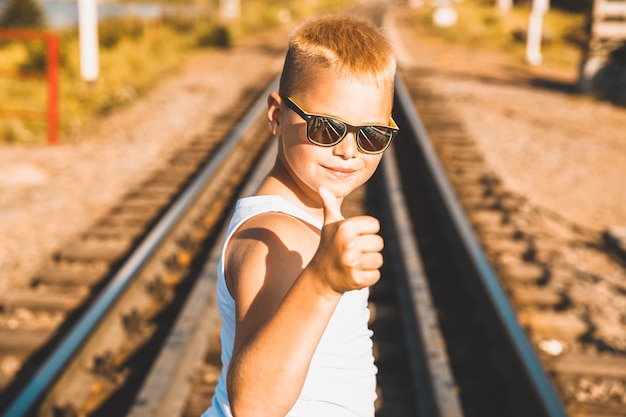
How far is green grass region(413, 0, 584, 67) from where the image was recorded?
21.3 meters

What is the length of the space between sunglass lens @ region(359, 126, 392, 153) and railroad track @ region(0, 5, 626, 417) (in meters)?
2.12

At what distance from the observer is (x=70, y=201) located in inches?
283

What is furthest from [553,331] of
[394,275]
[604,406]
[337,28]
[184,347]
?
[337,28]

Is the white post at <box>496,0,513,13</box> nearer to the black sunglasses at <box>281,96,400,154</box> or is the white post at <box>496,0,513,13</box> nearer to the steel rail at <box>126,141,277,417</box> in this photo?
the steel rail at <box>126,141,277,417</box>

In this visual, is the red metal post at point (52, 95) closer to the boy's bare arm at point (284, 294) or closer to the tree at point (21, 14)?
the boy's bare arm at point (284, 294)

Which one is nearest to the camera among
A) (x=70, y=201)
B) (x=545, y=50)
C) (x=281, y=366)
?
(x=281, y=366)

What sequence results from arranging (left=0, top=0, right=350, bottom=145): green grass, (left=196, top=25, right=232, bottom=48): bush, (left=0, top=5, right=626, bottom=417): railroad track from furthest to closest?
(left=196, top=25, right=232, bottom=48): bush → (left=0, top=0, right=350, bottom=145): green grass → (left=0, top=5, right=626, bottom=417): railroad track

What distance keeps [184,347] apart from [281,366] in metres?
2.64

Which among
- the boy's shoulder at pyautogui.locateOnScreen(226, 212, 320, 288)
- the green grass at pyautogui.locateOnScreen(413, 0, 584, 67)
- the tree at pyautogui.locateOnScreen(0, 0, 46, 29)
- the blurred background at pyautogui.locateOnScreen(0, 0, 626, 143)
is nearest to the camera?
the boy's shoulder at pyautogui.locateOnScreen(226, 212, 320, 288)

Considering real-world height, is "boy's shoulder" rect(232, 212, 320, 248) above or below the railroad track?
above

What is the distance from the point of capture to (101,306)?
4207 millimetres

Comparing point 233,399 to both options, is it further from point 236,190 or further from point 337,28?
point 236,190

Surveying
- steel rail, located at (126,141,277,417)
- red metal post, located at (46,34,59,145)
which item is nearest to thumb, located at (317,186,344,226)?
steel rail, located at (126,141,277,417)

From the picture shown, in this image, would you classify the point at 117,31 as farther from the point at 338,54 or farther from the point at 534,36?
the point at 338,54
